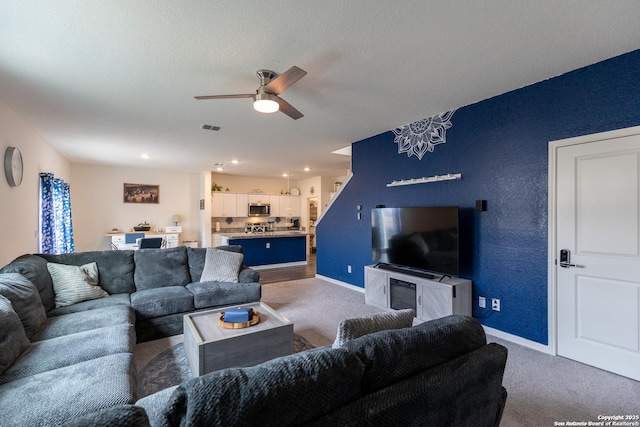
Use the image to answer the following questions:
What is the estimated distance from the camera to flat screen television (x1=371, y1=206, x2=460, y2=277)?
3446 mm

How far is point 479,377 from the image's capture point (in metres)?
1.24

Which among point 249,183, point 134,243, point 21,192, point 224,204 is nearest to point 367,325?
point 21,192

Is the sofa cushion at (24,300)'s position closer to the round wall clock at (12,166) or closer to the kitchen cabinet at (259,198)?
the round wall clock at (12,166)

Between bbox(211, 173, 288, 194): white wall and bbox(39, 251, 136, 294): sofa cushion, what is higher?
bbox(211, 173, 288, 194): white wall

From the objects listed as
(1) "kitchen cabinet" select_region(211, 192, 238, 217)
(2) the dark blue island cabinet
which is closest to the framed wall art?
(1) "kitchen cabinet" select_region(211, 192, 238, 217)

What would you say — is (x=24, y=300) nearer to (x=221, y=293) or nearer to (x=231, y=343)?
(x=231, y=343)

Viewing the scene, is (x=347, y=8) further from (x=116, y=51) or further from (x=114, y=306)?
(x=114, y=306)

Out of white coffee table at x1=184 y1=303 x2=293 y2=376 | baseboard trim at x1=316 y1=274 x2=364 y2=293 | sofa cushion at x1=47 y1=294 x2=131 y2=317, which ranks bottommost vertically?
baseboard trim at x1=316 y1=274 x2=364 y2=293

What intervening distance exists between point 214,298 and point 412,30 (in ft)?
10.8

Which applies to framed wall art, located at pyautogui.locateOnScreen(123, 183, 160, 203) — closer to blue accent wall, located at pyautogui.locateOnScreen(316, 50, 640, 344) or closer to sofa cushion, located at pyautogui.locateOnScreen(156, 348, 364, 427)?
blue accent wall, located at pyautogui.locateOnScreen(316, 50, 640, 344)

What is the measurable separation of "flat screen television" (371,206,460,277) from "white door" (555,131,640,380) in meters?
0.98

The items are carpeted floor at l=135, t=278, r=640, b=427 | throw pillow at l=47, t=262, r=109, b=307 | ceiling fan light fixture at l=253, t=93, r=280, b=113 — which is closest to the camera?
carpeted floor at l=135, t=278, r=640, b=427

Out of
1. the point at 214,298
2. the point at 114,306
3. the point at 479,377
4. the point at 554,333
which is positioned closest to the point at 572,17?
the point at 479,377

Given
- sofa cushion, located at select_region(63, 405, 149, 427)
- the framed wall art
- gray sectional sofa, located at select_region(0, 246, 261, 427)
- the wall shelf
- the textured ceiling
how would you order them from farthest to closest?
the framed wall art → the wall shelf → the textured ceiling → gray sectional sofa, located at select_region(0, 246, 261, 427) → sofa cushion, located at select_region(63, 405, 149, 427)
